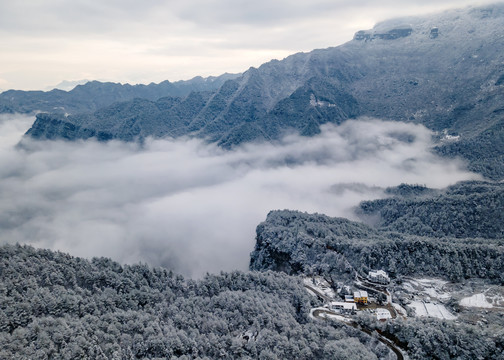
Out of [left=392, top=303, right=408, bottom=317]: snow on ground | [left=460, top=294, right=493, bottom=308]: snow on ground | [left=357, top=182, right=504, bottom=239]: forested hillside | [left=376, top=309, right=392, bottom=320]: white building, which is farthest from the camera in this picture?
[left=357, top=182, right=504, bottom=239]: forested hillside

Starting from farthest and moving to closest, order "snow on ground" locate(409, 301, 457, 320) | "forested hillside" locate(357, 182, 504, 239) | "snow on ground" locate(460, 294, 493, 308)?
"forested hillside" locate(357, 182, 504, 239) → "snow on ground" locate(460, 294, 493, 308) → "snow on ground" locate(409, 301, 457, 320)

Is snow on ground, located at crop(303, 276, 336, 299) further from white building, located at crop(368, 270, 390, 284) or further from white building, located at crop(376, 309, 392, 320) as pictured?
white building, located at crop(376, 309, 392, 320)

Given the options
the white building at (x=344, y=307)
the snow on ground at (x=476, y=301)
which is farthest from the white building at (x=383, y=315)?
the snow on ground at (x=476, y=301)

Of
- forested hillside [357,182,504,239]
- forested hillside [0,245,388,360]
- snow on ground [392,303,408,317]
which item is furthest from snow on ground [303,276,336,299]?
forested hillside [357,182,504,239]

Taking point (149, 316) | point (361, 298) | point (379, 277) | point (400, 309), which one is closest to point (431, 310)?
point (400, 309)

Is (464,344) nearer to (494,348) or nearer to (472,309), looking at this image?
(494,348)

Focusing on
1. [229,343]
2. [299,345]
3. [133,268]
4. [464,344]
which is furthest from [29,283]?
[464,344]

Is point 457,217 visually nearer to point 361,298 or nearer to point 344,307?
point 361,298
